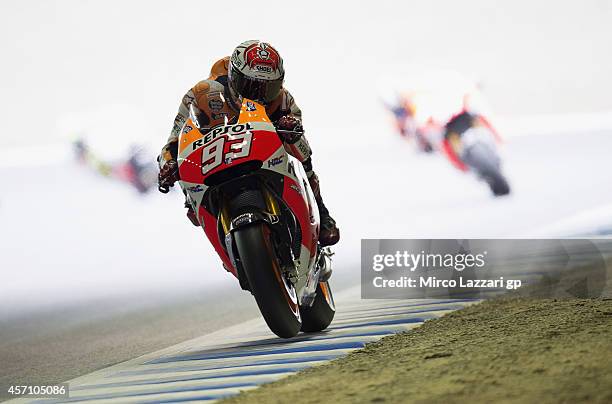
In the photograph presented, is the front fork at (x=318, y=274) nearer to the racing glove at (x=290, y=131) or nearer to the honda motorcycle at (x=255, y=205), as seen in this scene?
the honda motorcycle at (x=255, y=205)

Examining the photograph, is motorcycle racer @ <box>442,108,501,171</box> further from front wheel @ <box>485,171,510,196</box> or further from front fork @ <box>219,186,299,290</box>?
front fork @ <box>219,186,299,290</box>

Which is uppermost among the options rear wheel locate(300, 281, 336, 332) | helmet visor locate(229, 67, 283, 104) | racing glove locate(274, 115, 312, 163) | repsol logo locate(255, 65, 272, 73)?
repsol logo locate(255, 65, 272, 73)

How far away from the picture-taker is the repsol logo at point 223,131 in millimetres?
4949

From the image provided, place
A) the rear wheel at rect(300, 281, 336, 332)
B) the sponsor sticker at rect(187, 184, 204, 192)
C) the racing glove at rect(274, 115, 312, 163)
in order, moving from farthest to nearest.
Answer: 1. the rear wheel at rect(300, 281, 336, 332)
2. the racing glove at rect(274, 115, 312, 163)
3. the sponsor sticker at rect(187, 184, 204, 192)

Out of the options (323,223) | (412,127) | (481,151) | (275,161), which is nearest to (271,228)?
(275,161)

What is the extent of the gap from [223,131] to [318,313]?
176 centimetres

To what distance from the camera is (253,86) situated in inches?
207

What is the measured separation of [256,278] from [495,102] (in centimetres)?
666

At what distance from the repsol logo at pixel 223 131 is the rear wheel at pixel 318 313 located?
158 cm

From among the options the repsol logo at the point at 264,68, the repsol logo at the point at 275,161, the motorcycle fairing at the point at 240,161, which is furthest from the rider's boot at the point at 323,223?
the repsol logo at the point at 264,68

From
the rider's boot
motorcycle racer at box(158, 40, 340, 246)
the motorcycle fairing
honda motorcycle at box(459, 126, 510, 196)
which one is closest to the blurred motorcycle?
honda motorcycle at box(459, 126, 510, 196)

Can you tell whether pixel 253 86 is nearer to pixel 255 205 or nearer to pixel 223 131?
pixel 223 131

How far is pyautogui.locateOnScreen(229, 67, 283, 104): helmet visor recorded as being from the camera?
524 centimetres

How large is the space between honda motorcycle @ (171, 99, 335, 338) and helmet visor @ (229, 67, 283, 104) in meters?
0.10
